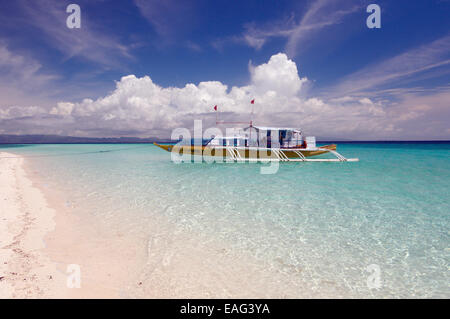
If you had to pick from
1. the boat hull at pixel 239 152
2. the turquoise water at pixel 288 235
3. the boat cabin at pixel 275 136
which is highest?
the boat cabin at pixel 275 136

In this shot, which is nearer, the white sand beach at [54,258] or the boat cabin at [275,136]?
the white sand beach at [54,258]

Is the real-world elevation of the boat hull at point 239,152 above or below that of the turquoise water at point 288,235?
above

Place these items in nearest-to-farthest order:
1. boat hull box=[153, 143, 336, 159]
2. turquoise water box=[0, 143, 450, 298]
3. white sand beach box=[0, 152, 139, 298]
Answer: white sand beach box=[0, 152, 139, 298] → turquoise water box=[0, 143, 450, 298] → boat hull box=[153, 143, 336, 159]

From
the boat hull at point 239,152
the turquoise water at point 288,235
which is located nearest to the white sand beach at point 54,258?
the turquoise water at point 288,235

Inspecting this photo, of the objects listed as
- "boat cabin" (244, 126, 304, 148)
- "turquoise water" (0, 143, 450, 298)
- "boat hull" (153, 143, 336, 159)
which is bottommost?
"turquoise water" (0, 143, 450, 298)

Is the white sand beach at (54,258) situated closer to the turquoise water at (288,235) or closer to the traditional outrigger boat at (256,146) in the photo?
the turquoise water at (288,235)

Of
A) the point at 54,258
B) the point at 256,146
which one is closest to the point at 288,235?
the point at 54,258

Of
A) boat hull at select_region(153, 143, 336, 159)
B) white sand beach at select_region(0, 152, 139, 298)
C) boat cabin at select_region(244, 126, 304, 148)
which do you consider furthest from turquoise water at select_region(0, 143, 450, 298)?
boat cabin at select_region(244, 126, 304, 148)

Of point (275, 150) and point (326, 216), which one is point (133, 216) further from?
point (275, 150)

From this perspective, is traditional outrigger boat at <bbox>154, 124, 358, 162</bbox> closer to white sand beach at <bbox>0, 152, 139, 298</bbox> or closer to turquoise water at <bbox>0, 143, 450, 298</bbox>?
turquoise water at <bbox>0, 143, 450, 298</bbox>

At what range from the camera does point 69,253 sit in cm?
436

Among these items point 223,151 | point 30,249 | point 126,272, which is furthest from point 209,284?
point 223,151

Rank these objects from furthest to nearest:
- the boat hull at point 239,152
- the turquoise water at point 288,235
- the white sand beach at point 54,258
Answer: the boat hull at point 239,152
the turquoise water at point 288,235
the white sand beach at point 54,258

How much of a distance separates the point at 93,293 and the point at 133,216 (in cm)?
372
